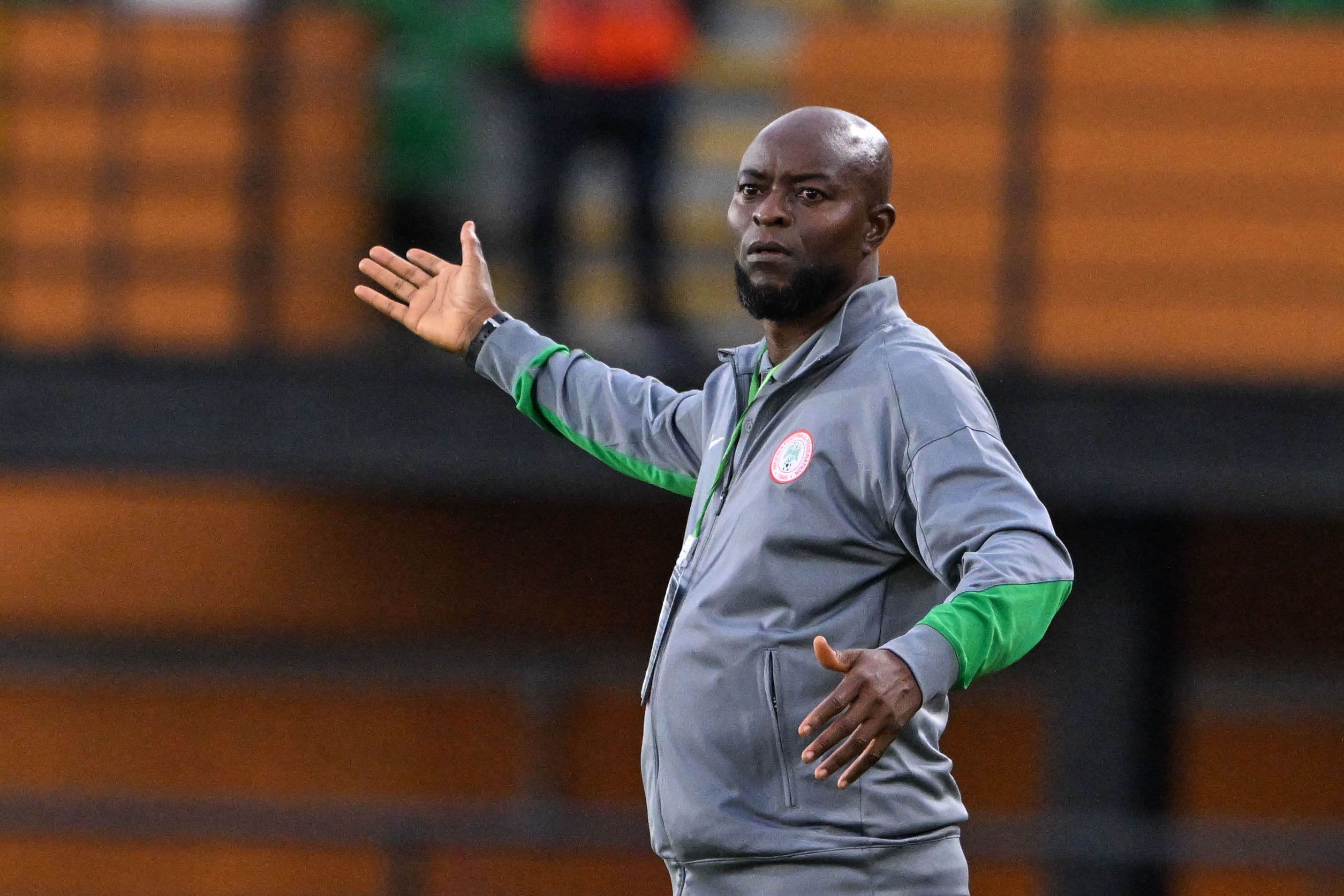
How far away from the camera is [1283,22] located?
7512mm

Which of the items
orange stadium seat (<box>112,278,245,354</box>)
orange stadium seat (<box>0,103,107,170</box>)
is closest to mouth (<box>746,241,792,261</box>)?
orange stadium seat (<box>112,278,245,354</box>)

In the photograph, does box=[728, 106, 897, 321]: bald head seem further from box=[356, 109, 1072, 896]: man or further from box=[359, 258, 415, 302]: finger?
box=[359, 258, 415, 302]: finger

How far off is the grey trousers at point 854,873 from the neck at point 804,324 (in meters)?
0.74

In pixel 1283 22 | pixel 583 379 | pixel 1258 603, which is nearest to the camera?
pixel 583 379

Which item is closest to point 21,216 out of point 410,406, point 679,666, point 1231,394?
point 410,406

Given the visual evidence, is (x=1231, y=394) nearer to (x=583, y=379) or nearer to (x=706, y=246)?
(x=706, y=246)

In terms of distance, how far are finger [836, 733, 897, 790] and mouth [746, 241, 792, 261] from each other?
0.76 m

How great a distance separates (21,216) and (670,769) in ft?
16.6

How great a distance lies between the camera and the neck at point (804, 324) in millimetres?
3230

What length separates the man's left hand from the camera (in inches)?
107

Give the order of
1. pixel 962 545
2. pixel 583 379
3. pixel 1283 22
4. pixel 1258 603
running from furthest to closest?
1. pixel 1258 603
2. pixel 1283 22
3. pixel 583 379
4. pixel 962 545

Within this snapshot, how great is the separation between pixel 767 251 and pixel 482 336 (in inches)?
29.6

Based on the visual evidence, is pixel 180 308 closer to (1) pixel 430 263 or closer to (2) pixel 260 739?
(2) pixel 260 739

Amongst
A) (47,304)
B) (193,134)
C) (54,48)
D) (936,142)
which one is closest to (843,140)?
(936,142)
